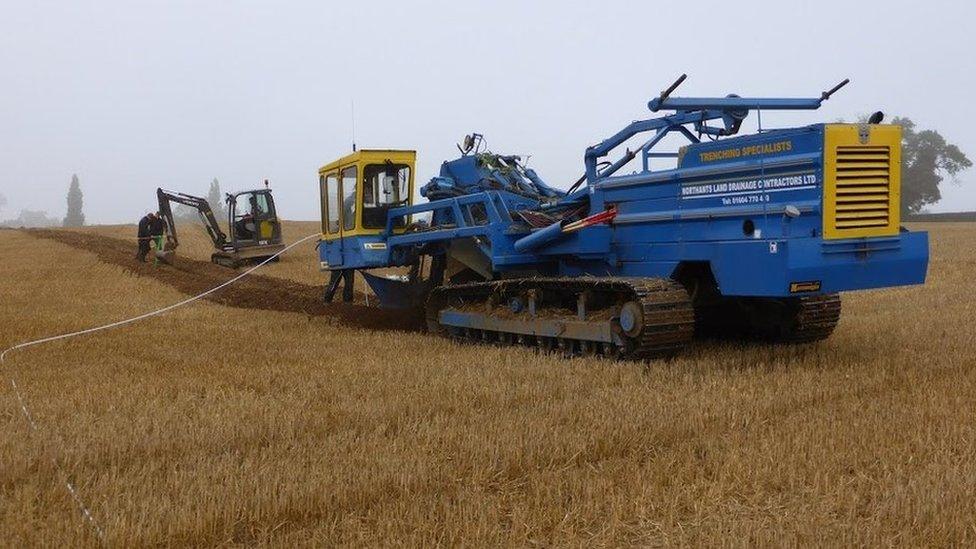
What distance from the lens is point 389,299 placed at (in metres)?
12.9

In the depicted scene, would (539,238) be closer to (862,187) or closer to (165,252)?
(862,187)

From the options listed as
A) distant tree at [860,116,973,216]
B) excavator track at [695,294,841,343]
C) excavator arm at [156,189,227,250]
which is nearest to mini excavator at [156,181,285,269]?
excavator arm at [156,189,227,250]

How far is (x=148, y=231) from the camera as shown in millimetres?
24438

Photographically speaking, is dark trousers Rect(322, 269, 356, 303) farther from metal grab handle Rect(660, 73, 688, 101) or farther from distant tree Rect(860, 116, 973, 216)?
distant tree Rect(860, 116, 973, 216)

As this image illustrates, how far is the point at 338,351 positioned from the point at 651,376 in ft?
11.6

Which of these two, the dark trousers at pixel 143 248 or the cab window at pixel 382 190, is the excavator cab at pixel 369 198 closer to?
the cab window at pixel 382 190

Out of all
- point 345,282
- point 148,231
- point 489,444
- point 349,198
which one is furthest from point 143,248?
point 489,444

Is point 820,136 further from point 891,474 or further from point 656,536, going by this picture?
point 656,536

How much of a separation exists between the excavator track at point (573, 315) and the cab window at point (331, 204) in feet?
8.37

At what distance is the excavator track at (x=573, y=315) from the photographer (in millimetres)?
7824

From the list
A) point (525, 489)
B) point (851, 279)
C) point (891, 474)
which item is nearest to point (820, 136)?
point (851, 279)

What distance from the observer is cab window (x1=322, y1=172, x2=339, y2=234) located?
1284cm

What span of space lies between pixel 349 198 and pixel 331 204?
63cm

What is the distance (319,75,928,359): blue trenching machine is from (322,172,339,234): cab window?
13 cm
